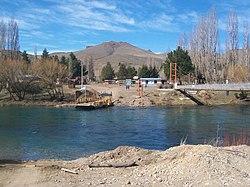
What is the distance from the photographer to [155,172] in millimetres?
12117

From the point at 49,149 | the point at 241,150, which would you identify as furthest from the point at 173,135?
the point at 241,150

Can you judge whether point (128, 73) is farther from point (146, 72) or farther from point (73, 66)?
point (73, 66)

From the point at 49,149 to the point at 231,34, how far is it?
225 feet

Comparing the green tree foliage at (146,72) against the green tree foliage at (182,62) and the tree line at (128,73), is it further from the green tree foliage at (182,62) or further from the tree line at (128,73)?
the green tree foliage at (182,62)

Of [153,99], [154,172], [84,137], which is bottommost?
[84,137]

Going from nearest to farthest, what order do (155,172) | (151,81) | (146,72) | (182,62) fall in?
1. (155,172)
2. (182,62)
3. (151,81)
4. (146,72)

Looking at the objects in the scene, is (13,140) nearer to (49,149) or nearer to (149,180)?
(49,149)

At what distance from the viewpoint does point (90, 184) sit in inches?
438

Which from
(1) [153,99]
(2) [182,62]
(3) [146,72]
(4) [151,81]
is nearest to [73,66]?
(3) [146,72]

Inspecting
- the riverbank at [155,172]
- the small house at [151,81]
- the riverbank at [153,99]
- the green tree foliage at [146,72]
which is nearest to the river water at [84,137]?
the riverbank at [155,172]

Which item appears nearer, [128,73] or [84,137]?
[84,137]

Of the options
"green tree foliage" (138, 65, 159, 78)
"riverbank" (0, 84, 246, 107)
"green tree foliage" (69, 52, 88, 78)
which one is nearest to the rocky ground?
"riverbank" (0, 84, 246, 107)

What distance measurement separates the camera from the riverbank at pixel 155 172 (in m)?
11.0

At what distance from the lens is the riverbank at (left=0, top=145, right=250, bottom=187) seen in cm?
Result: 1098
